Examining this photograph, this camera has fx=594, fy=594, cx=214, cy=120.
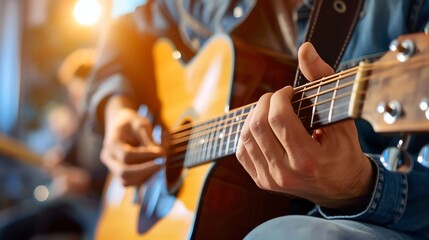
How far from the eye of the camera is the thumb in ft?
1.99

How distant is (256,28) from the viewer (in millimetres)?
1008

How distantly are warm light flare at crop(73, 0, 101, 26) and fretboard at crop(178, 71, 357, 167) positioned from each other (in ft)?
6.22

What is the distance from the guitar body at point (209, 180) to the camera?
82 centimetres

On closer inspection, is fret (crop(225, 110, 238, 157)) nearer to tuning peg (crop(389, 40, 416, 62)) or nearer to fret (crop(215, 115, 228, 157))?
fret (crop(215, 115, 228, 157))

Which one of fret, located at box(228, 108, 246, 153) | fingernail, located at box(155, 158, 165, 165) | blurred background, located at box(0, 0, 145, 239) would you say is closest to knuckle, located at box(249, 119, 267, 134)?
fret, located at box(228, 108, 246, 153)

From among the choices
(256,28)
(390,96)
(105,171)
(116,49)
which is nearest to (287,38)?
(256,28)

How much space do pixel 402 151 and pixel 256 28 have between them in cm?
51

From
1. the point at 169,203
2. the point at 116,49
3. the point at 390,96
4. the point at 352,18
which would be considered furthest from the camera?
the point at 116,49

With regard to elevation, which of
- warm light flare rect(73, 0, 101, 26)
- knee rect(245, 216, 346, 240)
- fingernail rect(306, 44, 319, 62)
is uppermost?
warm light flare rect(73, 0, 101, 26)

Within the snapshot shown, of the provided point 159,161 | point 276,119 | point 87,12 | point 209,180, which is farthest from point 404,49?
point 87,12

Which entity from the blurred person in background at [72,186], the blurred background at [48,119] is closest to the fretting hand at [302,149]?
the blurred background at [48,119]

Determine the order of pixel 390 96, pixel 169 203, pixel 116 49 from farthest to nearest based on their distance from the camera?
pixel 116 49 → pixel 169 203 → pixel 390 96

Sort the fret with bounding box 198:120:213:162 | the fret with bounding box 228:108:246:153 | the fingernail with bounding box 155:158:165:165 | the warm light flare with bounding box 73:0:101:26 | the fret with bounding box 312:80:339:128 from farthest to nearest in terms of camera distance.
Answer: the warm light flare with bounding box 73:0:101:26, the fingernail with bounding box 155:158:165:165, the fret with bounding box 198:120:213:162, the fret with bounding box 228:108:246:153, the fret with bounding box 312:80:339:128

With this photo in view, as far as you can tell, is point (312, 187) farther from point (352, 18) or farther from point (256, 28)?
point (256, 28)
